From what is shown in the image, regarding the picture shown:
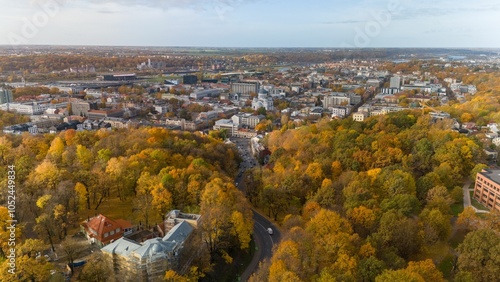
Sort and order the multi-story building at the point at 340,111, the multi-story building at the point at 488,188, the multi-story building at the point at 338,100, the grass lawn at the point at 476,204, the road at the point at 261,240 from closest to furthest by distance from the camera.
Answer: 1. the road at the point at 261,240
2. the multi-story building at the point at 488,188
3. the grass lawn at the point at 476,204
4. the multi-story building at the point at 340,111
5. the multi-story building at the point at 338,100

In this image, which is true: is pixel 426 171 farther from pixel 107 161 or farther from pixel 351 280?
pixel 107 161

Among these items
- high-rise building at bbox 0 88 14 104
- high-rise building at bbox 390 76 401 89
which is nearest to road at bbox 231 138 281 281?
high-rise building at bbox 0 88 14 104

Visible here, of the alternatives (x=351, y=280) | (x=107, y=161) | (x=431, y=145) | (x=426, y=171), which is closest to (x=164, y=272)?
(x=351, y=280)

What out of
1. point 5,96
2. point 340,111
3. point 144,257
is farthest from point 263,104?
point 144,257

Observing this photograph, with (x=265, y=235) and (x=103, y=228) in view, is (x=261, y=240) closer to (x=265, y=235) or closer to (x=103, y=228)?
(x=265, y=235)

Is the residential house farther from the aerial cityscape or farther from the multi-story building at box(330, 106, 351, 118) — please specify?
the multi-story building at box(330, 106, 351, 118)

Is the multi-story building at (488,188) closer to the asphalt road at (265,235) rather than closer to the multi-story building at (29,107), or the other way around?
the asphalt road at (265,235)

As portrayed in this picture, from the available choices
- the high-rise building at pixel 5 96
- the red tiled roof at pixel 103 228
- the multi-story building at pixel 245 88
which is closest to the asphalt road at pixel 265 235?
the red tiled roof at pixel 103 228

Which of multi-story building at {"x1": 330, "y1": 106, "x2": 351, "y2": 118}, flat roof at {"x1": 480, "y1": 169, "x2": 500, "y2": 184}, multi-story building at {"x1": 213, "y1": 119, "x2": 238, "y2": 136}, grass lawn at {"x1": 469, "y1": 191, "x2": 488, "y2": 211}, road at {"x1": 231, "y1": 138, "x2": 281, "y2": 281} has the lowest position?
road at {"x1": 231, "y1": 138, "x2": 281, "y2": 281}
